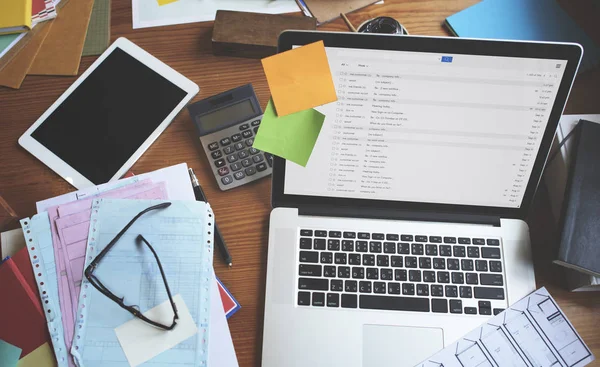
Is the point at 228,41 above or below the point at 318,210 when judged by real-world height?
above

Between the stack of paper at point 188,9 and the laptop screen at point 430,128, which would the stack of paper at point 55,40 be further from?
the laptop screen at point 430,128

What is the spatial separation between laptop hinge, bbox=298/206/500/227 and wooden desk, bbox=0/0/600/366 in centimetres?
8

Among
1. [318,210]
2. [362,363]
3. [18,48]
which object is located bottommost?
[362,363]

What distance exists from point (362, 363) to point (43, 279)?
45 centimetres

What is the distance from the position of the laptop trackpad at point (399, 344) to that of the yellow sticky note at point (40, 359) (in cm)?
42

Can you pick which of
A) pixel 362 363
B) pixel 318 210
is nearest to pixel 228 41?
pixel 318 210

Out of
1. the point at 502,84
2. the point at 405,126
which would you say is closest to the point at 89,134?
the point at 405,126

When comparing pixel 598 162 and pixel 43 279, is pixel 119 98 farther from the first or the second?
pixel 598 162

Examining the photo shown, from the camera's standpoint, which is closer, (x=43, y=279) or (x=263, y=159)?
(x=43, y=279)

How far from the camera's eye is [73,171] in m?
0.83

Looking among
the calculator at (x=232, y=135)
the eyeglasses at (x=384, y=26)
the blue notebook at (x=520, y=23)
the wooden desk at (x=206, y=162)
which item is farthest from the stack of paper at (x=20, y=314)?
the blue notebook at (x=520, y=23)

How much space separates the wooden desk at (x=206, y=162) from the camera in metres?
0.77

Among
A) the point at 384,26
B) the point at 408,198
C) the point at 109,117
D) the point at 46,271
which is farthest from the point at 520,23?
the point at 46,271

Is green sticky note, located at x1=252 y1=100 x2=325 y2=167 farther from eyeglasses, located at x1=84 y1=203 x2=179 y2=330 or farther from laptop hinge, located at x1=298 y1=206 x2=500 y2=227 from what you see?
eyeglasses, located at x1=84 y1=203 x2=179 y2=330
